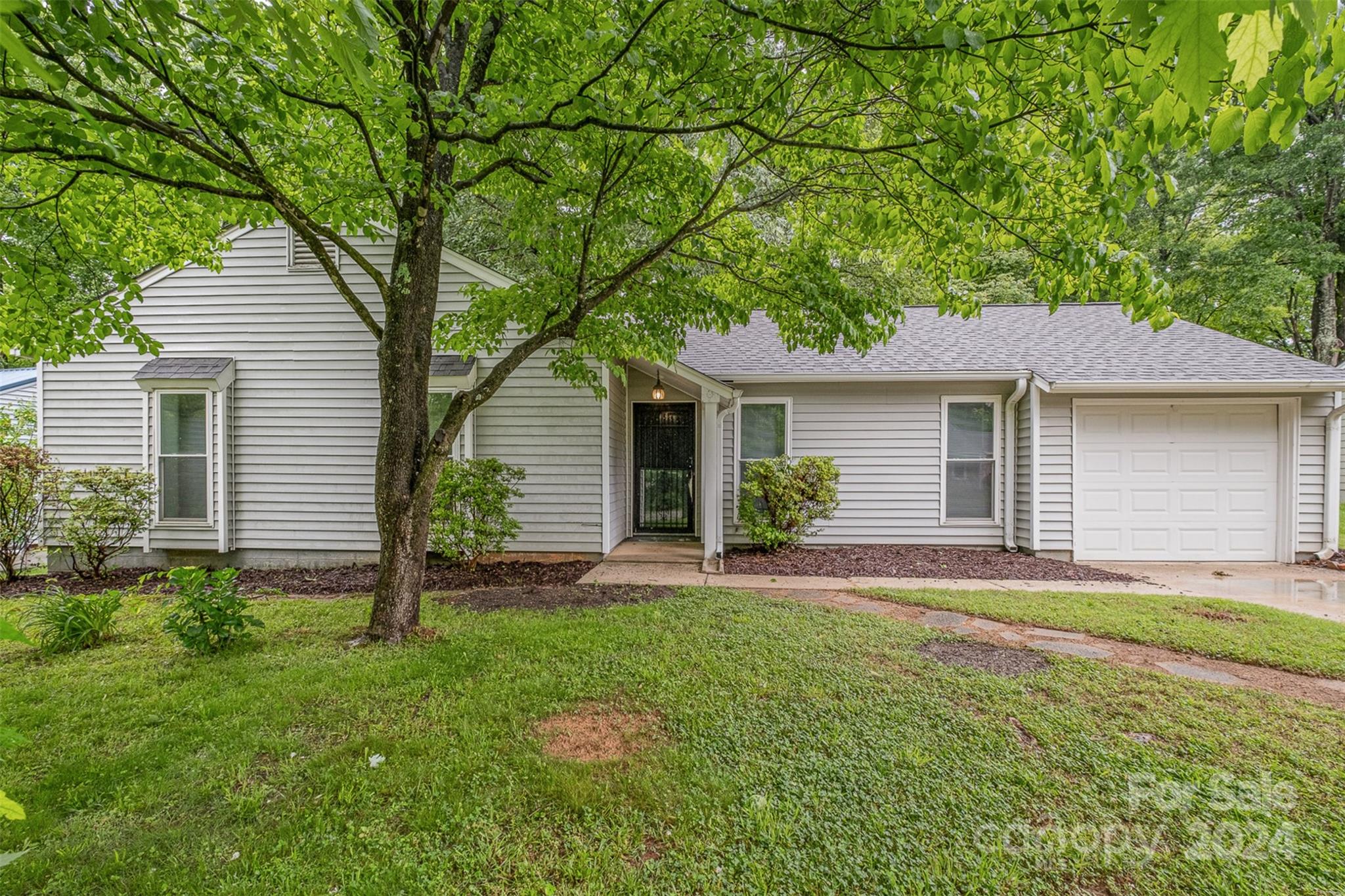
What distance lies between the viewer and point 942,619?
4.92 meters

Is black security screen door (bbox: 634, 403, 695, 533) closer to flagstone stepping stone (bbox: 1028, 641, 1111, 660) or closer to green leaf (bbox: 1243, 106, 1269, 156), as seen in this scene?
flagstone stepping stone (bbox: 1028, 641, 1111, 660)

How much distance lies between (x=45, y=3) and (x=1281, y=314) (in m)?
25.0

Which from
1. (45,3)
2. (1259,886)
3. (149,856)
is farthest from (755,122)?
(149,856)

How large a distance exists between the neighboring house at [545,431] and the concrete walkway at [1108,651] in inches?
98.5

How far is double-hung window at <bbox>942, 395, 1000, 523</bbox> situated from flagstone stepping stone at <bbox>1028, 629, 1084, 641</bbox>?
3.59 m

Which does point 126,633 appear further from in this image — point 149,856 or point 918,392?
point 918,392

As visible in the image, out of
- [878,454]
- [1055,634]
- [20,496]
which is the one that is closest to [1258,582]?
[1055,634]

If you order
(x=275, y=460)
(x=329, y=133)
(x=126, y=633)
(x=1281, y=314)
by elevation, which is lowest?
(x=126, y=633)

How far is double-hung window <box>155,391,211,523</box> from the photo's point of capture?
721 centimetres

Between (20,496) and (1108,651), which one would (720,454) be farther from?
(20,496)

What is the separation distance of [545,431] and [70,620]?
4.45 m

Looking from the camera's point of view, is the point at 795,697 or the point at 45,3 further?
the point at 795,697

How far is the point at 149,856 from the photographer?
6.86 feet

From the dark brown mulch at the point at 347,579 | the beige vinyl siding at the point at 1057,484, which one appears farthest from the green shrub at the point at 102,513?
the beige vinyl siding at the point at 1057,484
